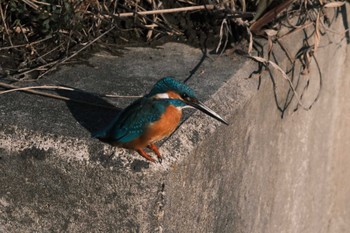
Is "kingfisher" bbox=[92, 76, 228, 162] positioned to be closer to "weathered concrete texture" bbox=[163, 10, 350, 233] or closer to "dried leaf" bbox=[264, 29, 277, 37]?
"weathered concrete texture" bbox=[163, 10, 350, 233]

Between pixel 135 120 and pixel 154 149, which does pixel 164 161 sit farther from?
pixel 135 120

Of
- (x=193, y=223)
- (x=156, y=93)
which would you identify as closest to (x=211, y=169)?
(x=193, y=223)

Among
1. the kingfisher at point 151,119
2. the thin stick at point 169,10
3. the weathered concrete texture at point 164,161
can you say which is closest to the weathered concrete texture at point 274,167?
the weathered concrete texture at point 164,161

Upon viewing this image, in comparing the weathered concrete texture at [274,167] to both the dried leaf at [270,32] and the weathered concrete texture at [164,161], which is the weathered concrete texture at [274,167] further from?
the dried leaf at [270,32]

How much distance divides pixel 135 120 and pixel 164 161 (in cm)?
15

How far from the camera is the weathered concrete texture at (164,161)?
2.16 meters

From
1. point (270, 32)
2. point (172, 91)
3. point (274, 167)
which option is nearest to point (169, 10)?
point (270, 32)

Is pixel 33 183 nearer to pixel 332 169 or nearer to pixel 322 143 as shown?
pixel 322 143

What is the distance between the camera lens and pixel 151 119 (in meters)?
2.10

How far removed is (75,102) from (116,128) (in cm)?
41

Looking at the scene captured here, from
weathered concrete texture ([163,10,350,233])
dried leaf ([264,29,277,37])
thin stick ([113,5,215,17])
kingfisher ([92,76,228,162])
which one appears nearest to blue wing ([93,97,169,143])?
kingfisher ([92,76,228,162])

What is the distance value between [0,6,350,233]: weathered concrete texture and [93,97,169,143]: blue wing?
64 mm

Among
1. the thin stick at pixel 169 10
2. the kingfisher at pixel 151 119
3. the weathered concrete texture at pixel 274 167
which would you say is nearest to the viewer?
the kingfisher at pixel 151 119

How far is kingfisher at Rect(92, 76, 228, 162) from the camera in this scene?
6.88 feet
